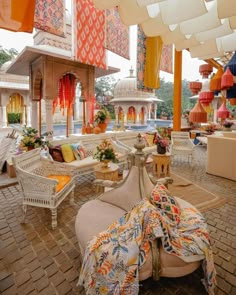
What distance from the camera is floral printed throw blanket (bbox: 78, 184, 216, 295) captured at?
1.48 meters

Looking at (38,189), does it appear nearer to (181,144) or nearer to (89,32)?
(89,32)

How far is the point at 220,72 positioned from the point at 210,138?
66.2 inches

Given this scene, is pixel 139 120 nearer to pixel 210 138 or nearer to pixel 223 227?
pixel 210 138

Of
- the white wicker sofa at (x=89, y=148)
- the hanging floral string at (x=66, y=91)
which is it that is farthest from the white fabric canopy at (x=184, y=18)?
the hanging floral string at (x=66, y=91)

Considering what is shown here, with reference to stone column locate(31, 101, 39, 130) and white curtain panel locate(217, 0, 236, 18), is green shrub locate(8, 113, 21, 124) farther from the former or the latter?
white curtain panel locate(217, 0, 236, 18)

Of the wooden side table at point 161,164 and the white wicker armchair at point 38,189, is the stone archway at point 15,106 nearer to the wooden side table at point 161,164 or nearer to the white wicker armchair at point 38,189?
the wooden side table at point 161,164

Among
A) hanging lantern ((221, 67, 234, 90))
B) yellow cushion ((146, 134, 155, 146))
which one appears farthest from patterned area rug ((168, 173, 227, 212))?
hanging lantern ((221, 67, 234, 90))

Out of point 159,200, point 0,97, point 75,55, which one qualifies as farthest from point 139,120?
point 159,200

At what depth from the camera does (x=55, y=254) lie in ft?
7.68

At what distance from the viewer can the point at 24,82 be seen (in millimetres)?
11047

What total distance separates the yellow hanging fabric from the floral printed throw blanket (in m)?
3.31

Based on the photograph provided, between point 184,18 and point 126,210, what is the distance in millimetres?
2330

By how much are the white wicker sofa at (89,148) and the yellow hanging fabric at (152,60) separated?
5.89 ft

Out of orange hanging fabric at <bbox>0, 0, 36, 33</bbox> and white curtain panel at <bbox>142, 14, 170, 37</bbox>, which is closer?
orange hanging fabric at <bbox>0, 0, 36, 33</bbox>
